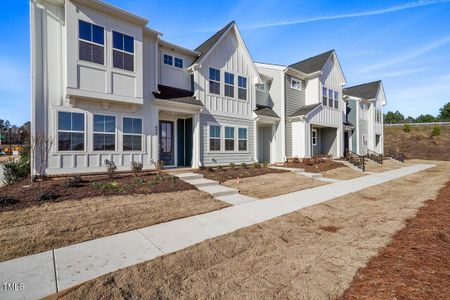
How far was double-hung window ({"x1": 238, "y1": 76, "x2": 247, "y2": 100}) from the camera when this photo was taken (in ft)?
46.7

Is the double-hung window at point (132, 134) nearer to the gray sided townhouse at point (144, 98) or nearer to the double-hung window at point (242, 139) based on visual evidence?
the gray sided townhouse at point (144, 98)

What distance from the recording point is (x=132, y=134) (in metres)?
10.1

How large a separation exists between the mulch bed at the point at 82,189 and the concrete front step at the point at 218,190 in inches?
24.1

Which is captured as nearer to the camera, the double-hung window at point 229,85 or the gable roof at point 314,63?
the double-hung window at point 229,85

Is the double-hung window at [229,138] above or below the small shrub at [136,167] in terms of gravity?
above

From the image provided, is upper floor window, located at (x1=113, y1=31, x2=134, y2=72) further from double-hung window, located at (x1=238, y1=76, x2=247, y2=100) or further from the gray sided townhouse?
double-hung window, located at (x1=238, y1=76, x2=247, y2=100)

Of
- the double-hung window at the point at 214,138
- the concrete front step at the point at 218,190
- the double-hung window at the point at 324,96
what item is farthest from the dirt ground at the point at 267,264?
the double-hung window at the point at 324,96

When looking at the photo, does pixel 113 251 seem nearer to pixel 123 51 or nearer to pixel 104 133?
pixel 104 133

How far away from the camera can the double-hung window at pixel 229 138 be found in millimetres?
13453

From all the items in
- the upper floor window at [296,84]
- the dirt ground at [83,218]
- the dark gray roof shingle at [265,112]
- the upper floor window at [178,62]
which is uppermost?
the upper floor window at [296,84]

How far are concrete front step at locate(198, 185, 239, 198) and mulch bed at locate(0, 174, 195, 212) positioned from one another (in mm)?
612

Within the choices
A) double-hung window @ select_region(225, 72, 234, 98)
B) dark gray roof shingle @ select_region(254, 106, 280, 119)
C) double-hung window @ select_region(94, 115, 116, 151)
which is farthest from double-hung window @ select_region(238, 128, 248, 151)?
double-hung window @ select_region(94, 115, 116, 151)

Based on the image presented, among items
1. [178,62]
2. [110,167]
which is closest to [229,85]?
[178,62]

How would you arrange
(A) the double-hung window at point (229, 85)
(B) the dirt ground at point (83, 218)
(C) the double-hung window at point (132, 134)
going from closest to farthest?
(B) the dirt ground at point (83, 218) < (C) the double-hung window at point (132, 134) < (A) the double-hung window at point (229, 85)
